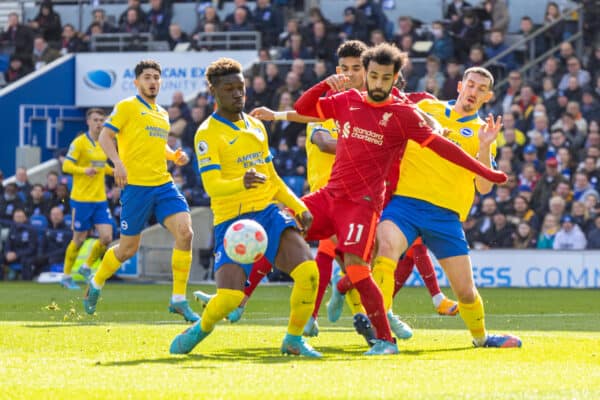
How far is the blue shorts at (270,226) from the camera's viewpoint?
9547mm

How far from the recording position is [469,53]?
26562 millimetres

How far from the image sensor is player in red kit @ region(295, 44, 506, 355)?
9.69 metres

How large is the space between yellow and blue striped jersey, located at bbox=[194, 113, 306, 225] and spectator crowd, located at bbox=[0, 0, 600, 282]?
41.2 feet

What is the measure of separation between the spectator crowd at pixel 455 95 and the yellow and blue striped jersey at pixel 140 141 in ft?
30.9

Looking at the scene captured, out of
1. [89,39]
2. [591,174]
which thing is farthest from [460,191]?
[89,39]

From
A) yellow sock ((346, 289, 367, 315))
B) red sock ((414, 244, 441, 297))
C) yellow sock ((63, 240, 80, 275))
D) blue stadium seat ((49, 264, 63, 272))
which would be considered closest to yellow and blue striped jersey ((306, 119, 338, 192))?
yellow sock ((346, 289, 367, 315))

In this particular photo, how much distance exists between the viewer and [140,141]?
13906mm

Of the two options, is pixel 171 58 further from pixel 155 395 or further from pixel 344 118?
pixel 155 395

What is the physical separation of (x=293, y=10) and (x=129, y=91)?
4201 mm

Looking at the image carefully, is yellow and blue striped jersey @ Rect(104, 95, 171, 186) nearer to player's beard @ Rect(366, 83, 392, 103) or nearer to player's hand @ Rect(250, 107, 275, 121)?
player's hand @ Rect(250, 107, 275, 121)

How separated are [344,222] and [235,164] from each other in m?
0.91

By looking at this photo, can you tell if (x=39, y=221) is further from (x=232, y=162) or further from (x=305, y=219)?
(x=305, y=219)

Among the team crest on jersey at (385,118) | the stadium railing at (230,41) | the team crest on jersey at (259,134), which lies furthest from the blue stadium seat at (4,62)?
the team crest on jersey at (385,118)

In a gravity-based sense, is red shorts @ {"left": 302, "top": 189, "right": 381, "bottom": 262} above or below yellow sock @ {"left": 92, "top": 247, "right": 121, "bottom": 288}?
above
